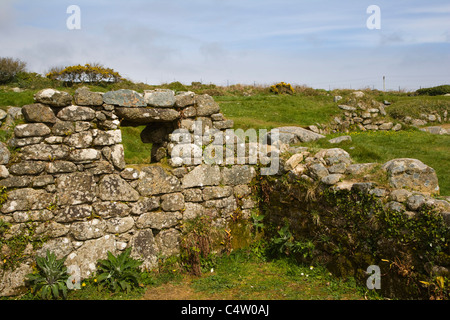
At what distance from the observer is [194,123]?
22.8 feet

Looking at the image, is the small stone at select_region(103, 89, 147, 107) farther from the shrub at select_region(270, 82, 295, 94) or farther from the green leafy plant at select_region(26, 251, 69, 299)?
the shrub at select_region(270, 82, 295, 94)

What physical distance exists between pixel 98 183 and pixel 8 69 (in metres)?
20.3

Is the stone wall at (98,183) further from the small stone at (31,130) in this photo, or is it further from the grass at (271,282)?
the grass at (271,282)

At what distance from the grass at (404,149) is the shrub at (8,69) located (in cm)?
1987

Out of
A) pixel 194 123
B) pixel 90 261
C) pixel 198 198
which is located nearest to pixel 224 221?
pixel 198 198

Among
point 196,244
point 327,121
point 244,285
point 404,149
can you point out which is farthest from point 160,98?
point 327,121

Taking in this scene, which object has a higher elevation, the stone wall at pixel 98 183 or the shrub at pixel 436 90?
the shrub at pixel 436 90

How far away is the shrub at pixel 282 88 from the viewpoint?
25995mm

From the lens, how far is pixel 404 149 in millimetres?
10242

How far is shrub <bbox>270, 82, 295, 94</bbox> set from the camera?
1023 inches

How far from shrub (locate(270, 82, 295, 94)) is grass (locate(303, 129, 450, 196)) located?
14230 mm

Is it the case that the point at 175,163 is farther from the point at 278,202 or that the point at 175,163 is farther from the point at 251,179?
the point at 278,202


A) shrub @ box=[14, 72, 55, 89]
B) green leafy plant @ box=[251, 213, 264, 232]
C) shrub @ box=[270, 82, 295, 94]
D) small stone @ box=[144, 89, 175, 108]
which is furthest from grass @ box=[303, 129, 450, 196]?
shrub @ box=[14, 72, 55, 89]

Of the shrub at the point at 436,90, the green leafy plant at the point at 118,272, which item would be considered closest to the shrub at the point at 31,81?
the green leafy plant at the point at 118,272
